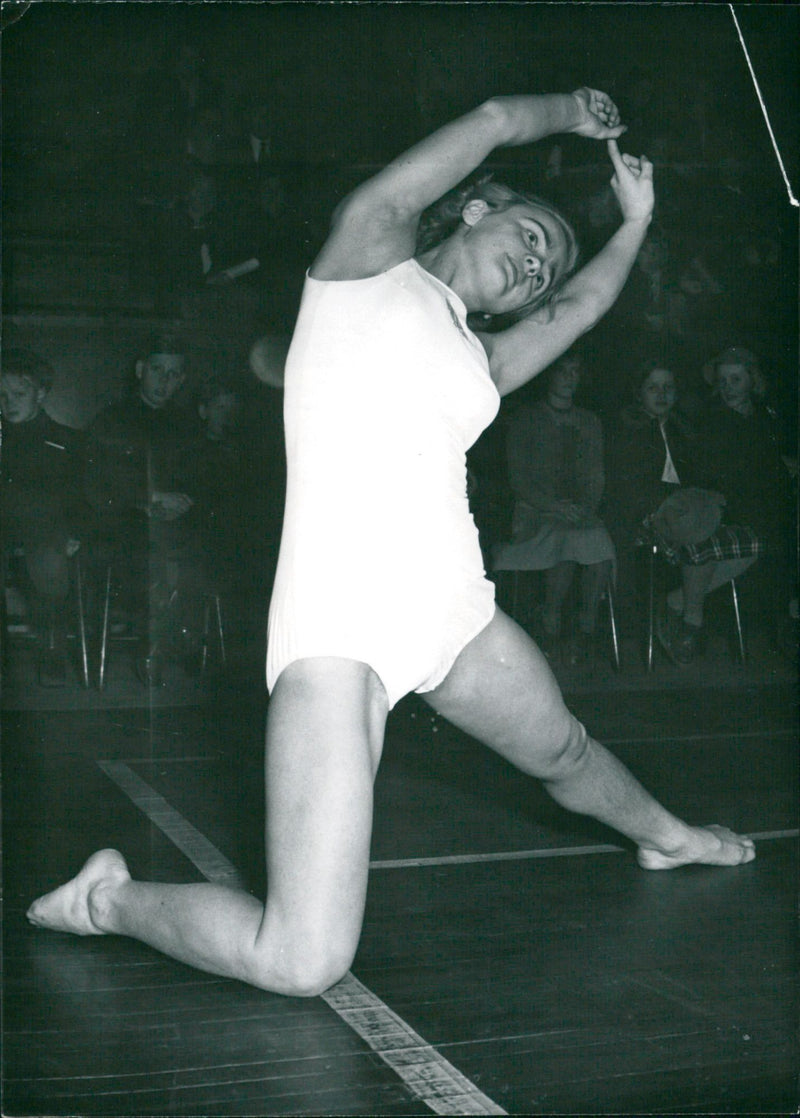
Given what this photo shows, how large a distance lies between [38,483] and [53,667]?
0.97 m

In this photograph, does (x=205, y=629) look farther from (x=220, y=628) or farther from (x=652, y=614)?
(x=652, y=614)

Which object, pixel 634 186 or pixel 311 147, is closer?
pixel 634 186

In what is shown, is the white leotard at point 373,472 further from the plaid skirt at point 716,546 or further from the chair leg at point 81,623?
the plaid skirt at point 716,546

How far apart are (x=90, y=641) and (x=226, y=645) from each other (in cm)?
73

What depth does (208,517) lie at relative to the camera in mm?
6559

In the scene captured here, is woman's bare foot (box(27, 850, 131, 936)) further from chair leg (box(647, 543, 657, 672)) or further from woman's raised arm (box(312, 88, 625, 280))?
chair leg (box(647, 543, 657, 672))

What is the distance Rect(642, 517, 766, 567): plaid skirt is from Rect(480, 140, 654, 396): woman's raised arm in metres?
4.46

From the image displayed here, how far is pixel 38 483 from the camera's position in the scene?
625 centimetres

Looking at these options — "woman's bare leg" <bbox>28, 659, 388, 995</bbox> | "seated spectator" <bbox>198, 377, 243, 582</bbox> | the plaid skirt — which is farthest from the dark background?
"woman's bare leg" <bbox>28, 659, 388, 995</bbox>

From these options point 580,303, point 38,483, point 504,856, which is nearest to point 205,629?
point 38,483

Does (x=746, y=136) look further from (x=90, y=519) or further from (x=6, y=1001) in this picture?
(x=6, y=1001)

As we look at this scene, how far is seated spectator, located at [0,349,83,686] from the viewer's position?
6199mm

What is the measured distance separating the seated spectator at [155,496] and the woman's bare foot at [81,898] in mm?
3742

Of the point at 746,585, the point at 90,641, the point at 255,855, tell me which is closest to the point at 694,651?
the point at 746,585
